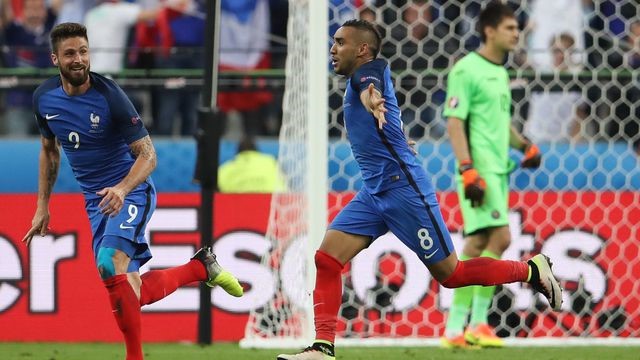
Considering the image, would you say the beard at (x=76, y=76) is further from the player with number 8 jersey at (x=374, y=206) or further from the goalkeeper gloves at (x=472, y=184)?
the goalkeeper gloves at (x=472, y=184)

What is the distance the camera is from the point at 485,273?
745 centimetres

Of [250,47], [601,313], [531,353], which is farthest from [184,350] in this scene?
[250,47]

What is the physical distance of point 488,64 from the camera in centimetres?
934

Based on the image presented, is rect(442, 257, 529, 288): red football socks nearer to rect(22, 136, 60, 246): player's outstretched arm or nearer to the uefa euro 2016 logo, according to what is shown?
the uefa euro 2016 logo

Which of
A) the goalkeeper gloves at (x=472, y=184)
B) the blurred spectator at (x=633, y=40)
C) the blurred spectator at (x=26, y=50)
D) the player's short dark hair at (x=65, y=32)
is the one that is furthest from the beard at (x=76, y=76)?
the blurred spectator at (x=633, y=40)

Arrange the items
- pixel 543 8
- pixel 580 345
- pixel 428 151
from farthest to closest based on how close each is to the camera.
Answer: pixel 543 8
pixel 428 151
pixel 580 345

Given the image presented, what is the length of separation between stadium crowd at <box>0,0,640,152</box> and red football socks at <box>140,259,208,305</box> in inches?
142

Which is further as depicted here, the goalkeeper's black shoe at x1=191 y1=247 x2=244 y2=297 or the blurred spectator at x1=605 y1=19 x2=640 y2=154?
the blurred spectator at x1=605 y1=19 x2=640 y2=154

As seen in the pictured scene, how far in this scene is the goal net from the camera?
10.1 meters

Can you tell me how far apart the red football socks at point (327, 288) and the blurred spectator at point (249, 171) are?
3745 mm

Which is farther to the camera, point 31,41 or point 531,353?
point 31,41

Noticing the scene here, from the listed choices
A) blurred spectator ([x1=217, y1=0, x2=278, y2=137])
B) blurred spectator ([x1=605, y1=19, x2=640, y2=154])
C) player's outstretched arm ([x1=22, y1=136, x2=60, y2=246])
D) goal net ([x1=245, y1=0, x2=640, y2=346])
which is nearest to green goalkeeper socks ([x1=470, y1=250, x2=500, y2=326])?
goal net ([x1=245, y1=0, x2=640, y2=346])

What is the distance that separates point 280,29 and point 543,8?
238cm

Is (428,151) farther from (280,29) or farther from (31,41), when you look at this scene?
(31,41)
